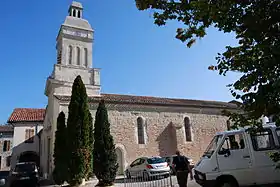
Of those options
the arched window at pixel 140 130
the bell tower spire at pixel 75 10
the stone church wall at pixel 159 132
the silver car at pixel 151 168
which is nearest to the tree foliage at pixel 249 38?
the silver car at pixel 151 168

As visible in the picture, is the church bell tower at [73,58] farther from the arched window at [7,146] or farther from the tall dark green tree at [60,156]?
the arched window at [7,146]

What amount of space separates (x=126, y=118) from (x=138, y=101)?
204 centimetres

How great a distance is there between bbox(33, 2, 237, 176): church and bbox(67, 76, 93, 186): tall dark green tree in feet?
18.9

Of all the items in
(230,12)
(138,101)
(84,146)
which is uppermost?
(138,101)

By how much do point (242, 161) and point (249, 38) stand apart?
477 centimetres

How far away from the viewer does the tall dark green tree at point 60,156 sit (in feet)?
44.6

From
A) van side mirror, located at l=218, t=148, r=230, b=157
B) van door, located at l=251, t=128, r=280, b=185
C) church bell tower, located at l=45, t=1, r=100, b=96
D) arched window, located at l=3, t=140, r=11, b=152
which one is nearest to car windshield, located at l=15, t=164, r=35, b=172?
church bell tower, located at l=45, t=1, r=100, b=96

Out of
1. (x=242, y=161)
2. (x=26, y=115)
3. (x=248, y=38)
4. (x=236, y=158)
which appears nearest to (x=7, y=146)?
(x=26, y=115)

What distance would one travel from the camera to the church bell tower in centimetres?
2097

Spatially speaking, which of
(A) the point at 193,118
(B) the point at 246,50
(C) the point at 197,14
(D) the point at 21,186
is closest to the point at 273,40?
(B) the point at 246,50

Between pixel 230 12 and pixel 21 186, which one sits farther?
pixel 21 186

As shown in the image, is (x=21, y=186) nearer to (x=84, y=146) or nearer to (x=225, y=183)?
(x=84, y=146)

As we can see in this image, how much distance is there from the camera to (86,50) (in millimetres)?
23078

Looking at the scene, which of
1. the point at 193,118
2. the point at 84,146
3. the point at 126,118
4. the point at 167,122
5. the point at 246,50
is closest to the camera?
the point at 246,50
